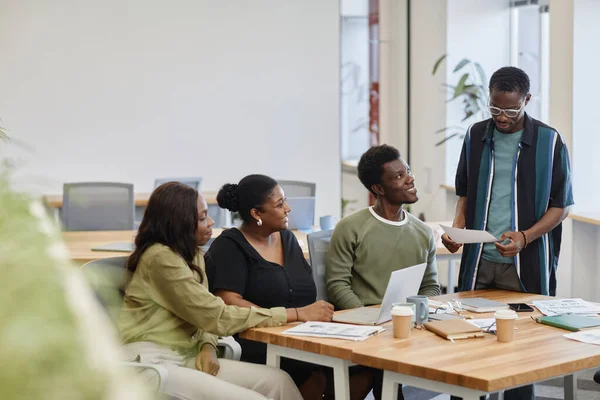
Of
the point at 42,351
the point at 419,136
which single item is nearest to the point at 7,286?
the point at 42,351

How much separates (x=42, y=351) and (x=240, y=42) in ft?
22.8

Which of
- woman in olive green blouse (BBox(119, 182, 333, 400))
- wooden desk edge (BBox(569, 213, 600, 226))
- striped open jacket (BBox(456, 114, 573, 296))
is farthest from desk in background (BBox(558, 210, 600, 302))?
woman in olive green blouse (BBox(119, 182, 333, 400))

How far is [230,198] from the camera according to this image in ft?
10.1

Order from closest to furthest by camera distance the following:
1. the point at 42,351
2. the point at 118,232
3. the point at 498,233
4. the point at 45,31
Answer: the point at 42,351 < the point at 498,233 < the point at 118,232 < the point at 45,31

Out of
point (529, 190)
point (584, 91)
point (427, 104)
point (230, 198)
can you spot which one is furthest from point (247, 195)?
point (427, 104)

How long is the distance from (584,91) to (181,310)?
372 cm

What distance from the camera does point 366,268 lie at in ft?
10.4

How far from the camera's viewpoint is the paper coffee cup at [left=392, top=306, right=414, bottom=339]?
2.45 meters

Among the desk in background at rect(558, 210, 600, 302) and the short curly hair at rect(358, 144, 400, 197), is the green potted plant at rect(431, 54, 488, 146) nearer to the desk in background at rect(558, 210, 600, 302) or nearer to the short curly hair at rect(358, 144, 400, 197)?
the desk in background at rect(558, 210, 600, 302)

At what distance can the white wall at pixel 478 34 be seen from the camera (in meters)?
6.98

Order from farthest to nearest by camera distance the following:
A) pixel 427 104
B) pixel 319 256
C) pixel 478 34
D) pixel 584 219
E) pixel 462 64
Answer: pixel 427 104 → pixel 478 34 → pixel 462 64 → pixel 584 219 → pixel 319 256

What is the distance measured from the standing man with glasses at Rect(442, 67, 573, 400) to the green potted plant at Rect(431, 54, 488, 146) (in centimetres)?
355

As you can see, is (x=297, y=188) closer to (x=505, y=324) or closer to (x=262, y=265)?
(x=262, y=265)

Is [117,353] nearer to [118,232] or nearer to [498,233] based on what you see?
[498,233]
